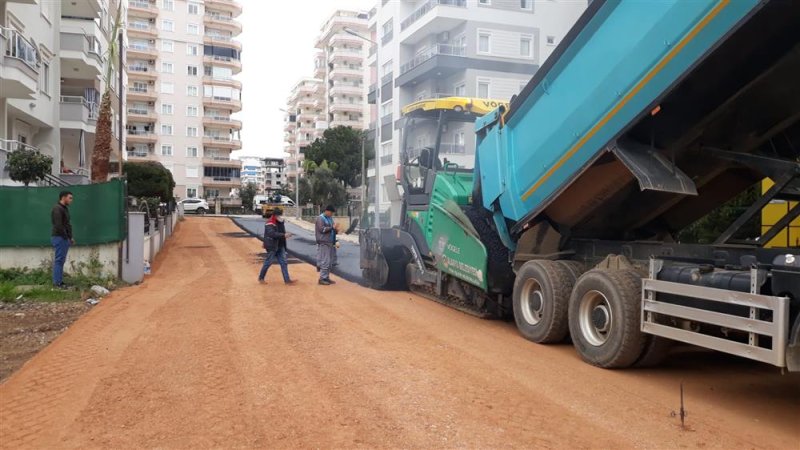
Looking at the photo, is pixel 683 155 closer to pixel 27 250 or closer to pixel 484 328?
pixel 484 328

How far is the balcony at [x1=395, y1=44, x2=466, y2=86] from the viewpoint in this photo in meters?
30.9

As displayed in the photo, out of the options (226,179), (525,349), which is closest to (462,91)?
(525,349)

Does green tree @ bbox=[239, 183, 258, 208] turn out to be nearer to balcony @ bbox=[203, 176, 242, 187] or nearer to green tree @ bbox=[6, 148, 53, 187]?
balcony @ bbox=[203, 176, 242, 187]

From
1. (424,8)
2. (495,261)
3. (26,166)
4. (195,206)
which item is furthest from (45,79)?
(195,206)

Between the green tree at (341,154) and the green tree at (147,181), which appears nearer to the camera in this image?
the green tree at (147,181)

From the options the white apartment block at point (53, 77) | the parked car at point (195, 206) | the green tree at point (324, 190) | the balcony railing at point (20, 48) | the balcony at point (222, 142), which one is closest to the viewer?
the balcony railing at point (20, 48)

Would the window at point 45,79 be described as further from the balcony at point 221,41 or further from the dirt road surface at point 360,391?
the balcony at point 221,41

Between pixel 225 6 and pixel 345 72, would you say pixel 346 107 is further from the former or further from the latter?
pixel 225 6

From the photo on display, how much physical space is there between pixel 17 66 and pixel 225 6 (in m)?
66.0

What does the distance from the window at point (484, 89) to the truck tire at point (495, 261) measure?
1757 cm

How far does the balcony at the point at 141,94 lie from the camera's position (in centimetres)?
7144

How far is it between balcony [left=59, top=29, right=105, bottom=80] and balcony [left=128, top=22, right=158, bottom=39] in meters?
46.8

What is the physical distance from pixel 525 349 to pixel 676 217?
2.56 meters

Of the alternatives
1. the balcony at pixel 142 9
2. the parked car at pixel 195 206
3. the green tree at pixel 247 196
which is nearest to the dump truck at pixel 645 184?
the parked car at pixel 195 206
